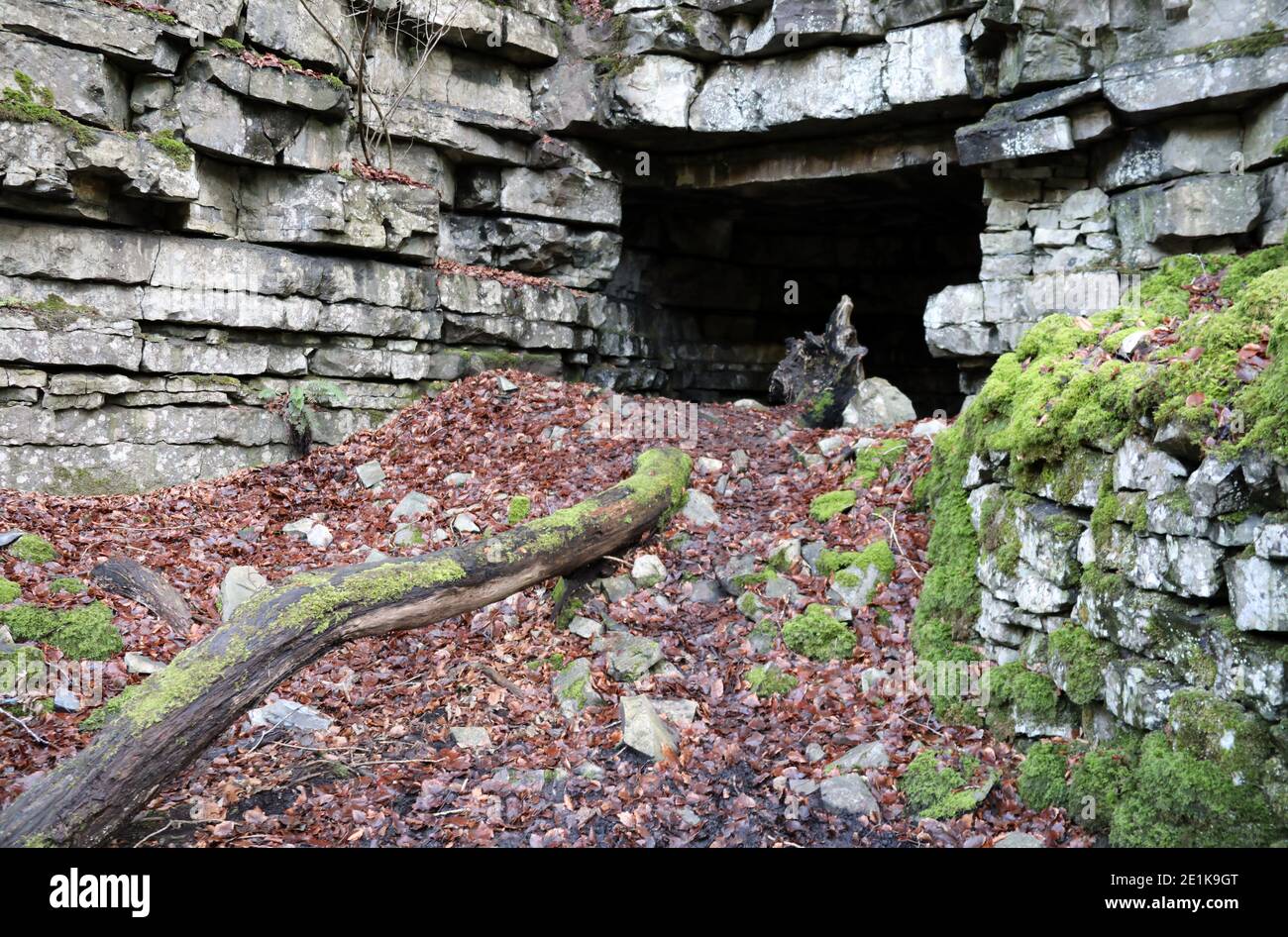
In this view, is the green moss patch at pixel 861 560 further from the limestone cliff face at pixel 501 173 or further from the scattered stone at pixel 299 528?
the limestone cliff face at pixel 501 173

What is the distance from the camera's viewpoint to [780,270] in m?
17.9

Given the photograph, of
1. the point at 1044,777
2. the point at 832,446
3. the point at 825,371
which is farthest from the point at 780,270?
the point at 1044,777

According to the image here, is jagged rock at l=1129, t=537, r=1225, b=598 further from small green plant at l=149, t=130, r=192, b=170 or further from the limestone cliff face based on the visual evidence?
small green plant at l=149, t=130, r=192, b=170

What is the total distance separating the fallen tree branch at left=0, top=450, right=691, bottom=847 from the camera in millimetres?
4250

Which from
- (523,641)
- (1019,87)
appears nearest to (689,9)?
(1019,87)

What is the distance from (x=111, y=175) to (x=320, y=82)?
9.17 ft

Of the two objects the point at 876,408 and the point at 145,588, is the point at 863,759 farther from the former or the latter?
the point at 876,408

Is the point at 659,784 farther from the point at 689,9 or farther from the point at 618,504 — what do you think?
the point at 689,9

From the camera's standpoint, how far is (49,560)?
23.7 ft

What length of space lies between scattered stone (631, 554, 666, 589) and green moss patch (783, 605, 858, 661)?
1.24 meters

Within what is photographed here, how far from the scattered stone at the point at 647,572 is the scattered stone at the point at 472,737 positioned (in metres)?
1.93

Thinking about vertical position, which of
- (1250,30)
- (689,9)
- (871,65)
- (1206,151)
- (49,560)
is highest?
(689,9)

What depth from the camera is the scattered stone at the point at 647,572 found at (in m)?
7.41

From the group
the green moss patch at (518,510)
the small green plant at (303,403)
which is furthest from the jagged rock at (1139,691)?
the small green plant at (303,403)
